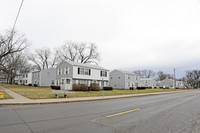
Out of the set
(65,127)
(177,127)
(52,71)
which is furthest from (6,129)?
(52,71)

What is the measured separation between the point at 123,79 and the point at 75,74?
2038cm

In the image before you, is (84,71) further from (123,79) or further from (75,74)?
(123,79)

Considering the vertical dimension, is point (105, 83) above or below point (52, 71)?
below

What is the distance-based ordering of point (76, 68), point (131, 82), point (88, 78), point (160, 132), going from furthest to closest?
point (131, 82)
point (88, 78)
point (76, 68)
point (160, 132)

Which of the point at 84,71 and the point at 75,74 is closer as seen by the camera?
the point at 75,74

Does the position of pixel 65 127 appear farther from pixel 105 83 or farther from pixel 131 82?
pixel 131 82

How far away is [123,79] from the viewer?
4584 cm

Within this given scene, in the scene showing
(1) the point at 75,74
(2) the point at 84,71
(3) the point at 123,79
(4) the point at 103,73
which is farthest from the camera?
(3) the point at 123,79

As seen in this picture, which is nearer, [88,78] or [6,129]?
[6,129]

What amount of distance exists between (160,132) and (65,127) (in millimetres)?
3342

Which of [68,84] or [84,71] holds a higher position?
[84,71]

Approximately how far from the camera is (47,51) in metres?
61.9

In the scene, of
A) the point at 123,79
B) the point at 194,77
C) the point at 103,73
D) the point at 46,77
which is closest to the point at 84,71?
the point at 103,73

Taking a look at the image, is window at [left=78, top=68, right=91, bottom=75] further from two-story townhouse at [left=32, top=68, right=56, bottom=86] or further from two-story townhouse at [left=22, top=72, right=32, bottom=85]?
two-story townhouse at [left=22, top=72, right=32, bottom=85]
